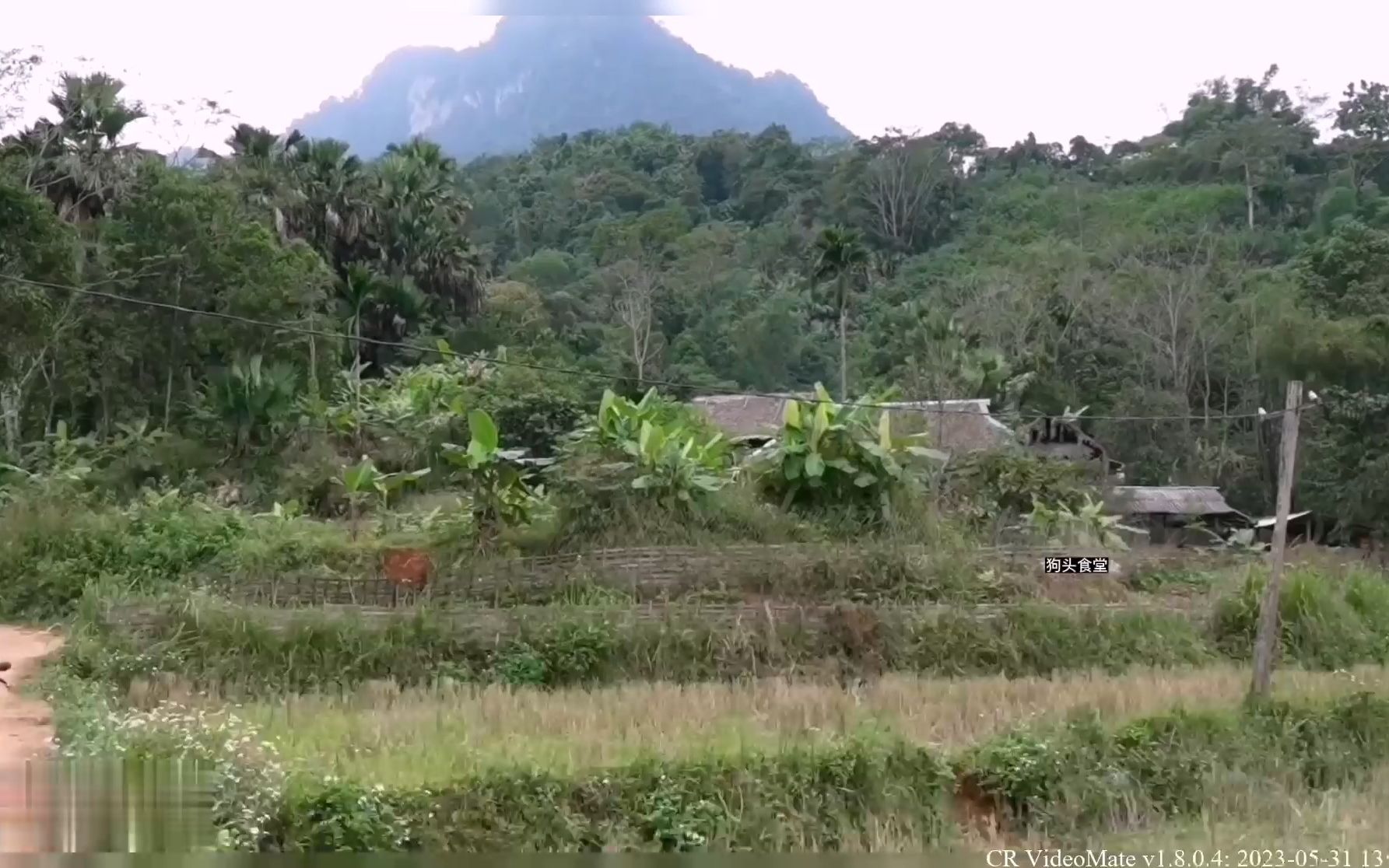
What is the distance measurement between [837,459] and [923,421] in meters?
4.56

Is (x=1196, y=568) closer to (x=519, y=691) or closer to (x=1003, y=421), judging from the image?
(x=519, y=691)

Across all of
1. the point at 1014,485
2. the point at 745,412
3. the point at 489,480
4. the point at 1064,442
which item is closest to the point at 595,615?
the point at 489,480

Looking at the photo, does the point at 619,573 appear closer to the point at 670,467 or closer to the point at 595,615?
the point at 595,615

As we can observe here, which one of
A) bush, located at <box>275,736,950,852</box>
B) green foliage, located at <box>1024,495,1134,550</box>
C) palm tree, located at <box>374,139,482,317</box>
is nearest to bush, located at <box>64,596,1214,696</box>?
bush, located at <box>275,736,950,852</box>

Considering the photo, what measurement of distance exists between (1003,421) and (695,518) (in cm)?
1108

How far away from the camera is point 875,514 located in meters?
9.80

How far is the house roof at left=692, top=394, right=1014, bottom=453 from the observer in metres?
13.5

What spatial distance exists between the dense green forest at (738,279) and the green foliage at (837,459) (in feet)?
4.27

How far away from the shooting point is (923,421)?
46.1ft

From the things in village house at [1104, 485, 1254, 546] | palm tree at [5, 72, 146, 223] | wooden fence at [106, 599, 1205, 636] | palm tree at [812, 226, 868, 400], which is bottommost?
village house at [1104, 485, 1254, 546]

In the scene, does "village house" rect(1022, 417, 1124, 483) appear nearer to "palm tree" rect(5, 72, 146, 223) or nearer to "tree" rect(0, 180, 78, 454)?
"tree" rect(0, 180, 78, 454)

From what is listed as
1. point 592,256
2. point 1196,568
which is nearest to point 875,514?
point 1196,568

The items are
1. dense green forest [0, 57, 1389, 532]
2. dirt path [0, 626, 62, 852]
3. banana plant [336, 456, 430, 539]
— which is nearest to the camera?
dirt path [0, 626, 62, 852]

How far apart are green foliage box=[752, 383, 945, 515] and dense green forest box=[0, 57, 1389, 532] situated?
130cm
